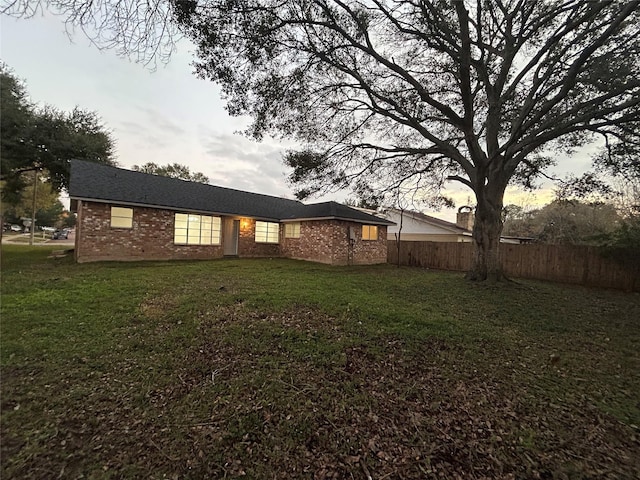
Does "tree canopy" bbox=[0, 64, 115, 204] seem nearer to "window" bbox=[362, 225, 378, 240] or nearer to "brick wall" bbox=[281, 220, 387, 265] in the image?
"brick wall" bbox=[281, 220, 387, 265]

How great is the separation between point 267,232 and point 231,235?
2086 mm

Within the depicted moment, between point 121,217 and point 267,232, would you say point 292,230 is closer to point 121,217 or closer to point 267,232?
point 267,232

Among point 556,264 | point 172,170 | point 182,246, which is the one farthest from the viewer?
point 172,170

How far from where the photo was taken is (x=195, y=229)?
1384cm

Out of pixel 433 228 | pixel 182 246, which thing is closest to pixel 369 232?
pixel 433 228

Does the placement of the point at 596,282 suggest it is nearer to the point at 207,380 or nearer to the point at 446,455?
the point at 446,455

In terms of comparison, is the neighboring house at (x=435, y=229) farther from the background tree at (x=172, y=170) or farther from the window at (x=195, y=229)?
the background tree at (x=172, y=170)

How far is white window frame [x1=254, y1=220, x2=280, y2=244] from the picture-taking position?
53.0 feet

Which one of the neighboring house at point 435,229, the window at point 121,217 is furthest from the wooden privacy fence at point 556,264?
the window at point 121,217

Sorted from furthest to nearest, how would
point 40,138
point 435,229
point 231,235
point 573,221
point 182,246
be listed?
point 435,229
point 573,221
point 231,235
point 40,138
point 182,246

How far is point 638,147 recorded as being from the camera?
24.0ft

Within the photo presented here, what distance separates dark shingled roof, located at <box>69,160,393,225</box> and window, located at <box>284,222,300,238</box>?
46cm

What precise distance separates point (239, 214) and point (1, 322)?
1126cm

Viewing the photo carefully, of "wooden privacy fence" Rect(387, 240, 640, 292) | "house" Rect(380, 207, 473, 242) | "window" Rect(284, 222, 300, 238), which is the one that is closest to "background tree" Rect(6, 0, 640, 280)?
"wooden privacy fence" Rect(387, 240, 640, 292)
